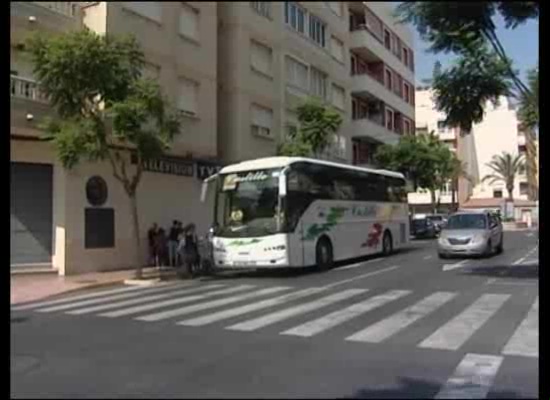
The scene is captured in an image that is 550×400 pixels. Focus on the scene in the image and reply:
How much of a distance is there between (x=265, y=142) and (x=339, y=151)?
4.18 ft

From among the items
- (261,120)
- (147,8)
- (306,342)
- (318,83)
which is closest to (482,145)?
(306,342)

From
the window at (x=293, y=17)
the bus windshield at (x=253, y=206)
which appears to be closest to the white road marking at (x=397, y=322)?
the bus windshield at (x=253, y=206)

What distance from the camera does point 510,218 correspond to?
171 centimetres

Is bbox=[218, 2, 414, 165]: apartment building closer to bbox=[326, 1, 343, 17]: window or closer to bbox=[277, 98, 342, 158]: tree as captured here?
bbox=[326, 1, 343, 17]: window

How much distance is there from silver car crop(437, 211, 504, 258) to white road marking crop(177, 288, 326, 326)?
6.55 m

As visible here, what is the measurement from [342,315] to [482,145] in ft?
23.4

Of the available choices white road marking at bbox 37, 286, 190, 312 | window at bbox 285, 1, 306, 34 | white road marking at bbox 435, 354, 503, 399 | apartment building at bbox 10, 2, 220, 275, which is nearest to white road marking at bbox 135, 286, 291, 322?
white road marking at bbox 37, 286, 190, 312

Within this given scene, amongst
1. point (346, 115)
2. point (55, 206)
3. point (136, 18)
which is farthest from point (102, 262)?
point (346, 115)

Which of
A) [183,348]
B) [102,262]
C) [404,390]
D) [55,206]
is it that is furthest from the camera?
[102,262]

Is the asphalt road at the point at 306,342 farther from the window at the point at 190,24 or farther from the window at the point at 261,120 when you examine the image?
the window at the point at 190,24

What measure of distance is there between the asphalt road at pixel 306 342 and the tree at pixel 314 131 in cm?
127

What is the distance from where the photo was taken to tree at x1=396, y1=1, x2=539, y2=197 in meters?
1.51

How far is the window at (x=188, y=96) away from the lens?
51.7ft
